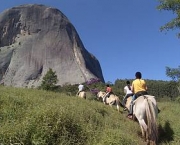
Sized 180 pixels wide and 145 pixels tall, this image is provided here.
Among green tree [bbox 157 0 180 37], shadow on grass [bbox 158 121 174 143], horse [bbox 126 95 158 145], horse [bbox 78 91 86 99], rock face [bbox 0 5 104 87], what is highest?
rock face [bbox 0 5 104 87]

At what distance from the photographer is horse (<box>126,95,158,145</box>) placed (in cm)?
1110

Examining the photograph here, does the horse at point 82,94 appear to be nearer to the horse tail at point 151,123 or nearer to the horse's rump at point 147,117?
the horse's rump at point 147,117

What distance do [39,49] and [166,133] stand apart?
406 ft

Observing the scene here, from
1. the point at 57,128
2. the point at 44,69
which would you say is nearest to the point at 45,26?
the point at 44,69

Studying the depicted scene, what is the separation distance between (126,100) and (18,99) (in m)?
8.62

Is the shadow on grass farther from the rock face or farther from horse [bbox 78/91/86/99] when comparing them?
the rock face

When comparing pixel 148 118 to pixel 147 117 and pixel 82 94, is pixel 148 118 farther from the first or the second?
pixel 82 94

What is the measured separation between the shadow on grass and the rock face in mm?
100916

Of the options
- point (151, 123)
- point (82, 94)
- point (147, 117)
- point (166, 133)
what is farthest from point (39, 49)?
point (151, 123)

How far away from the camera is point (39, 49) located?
134 meters

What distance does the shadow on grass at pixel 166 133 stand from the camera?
42.9 ft

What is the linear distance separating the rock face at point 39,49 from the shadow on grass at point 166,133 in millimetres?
100916

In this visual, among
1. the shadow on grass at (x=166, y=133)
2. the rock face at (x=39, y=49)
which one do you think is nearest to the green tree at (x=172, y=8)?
the shadow on grass at (x=166, y=133)

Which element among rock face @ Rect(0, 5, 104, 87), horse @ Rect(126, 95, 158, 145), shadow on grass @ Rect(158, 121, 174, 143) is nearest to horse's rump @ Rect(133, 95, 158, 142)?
horse @ Rect(126, 95, 158, 145)
